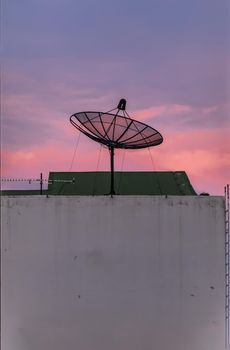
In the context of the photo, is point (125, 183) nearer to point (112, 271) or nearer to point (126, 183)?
point (126, 183)

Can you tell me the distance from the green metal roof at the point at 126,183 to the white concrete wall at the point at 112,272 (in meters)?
2.84

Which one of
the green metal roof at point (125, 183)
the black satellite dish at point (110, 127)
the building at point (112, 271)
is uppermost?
the black satellite dish at point (110, 127)

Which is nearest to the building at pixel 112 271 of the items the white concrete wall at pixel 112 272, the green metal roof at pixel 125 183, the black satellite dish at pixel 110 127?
the white concrete wall at pixel 112 272

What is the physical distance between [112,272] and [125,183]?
3691 millimetres

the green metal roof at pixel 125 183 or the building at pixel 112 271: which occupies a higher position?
the green metal roof at pixel 125 183

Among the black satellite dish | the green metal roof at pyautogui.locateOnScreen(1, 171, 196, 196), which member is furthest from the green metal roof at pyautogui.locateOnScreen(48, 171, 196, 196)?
the black satellite dish

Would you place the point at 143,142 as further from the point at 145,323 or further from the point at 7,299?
the point at 7,299

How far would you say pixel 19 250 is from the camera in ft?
26.5

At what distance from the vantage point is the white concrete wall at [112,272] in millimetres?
8016

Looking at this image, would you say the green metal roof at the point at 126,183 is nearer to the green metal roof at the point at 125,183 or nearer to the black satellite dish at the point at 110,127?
the green metal roof at the point at 125,183

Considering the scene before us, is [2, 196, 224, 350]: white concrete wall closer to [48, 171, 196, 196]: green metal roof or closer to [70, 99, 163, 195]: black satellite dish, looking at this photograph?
[70, 99, 163, 195]: black satellite dish

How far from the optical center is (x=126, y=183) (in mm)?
11234

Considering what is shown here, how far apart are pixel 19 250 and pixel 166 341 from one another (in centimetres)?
371

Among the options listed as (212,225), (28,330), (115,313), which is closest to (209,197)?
(212,225)
